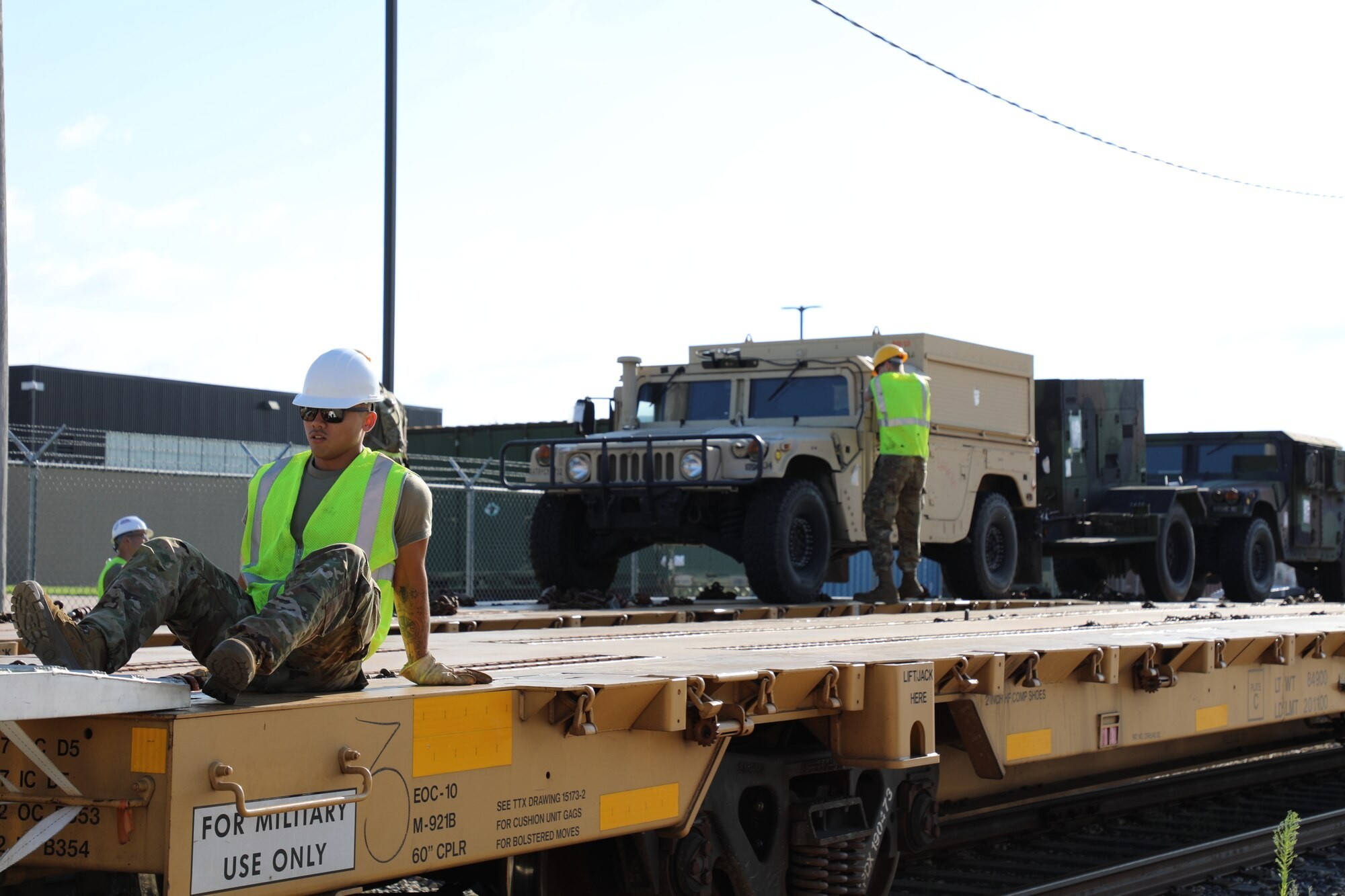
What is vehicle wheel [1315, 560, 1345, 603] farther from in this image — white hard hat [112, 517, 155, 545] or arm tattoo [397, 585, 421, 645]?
arm tattoo [397, 585, 421, 645]

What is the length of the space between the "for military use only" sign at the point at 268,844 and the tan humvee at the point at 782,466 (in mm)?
7096

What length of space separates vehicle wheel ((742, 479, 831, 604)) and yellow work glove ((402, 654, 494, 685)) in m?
6.57

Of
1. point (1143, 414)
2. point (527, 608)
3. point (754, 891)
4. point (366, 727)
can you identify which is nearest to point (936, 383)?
point (527, 608)

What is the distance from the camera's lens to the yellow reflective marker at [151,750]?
9.53 ft

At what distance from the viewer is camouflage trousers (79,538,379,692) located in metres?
3.28

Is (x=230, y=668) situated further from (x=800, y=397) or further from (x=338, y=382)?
(x=800, y=397)

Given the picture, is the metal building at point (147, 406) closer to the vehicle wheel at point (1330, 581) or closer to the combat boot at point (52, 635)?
the vehicle wheel at point (1330, 581)

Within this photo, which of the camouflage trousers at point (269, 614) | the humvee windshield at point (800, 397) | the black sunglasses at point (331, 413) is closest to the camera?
the camouflage trousers at point (269, 614)

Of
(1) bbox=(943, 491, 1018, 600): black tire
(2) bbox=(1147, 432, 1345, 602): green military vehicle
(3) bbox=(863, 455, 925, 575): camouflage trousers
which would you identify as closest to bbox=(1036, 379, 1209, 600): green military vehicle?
(2) bbox=(1147, 432, 1345, 602): green military vehicle

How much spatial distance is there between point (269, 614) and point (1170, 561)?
14.2m

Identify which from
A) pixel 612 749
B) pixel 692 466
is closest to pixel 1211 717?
pixel 612 749

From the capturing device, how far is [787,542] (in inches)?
407

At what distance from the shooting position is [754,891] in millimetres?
4738

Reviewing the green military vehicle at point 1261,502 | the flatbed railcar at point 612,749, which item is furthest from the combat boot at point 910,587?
the green military vehicle at point 1261,502
